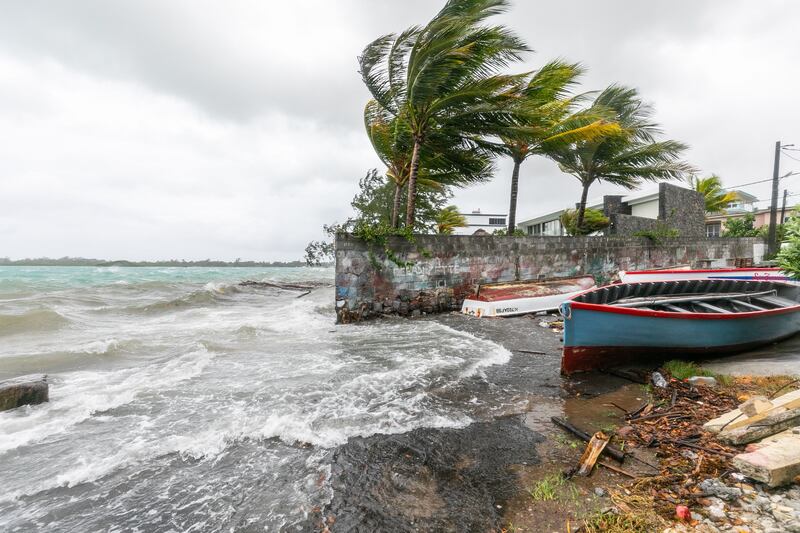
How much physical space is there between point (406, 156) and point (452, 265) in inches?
177

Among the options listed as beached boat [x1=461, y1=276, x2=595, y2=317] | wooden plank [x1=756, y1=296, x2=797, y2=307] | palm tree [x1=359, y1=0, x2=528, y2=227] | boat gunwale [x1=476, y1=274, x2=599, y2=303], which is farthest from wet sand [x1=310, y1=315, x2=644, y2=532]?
palm tree [x1=359, y1=0, x2=528, y2=227]

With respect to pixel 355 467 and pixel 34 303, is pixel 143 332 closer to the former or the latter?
pixel 355 467

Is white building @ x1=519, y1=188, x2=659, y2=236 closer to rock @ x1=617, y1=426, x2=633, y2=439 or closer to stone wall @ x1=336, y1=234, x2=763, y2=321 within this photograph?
stone wall @ x1=336, y1=234, x2=763, y2=321

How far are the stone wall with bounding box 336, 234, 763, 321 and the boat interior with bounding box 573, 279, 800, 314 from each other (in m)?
4.91

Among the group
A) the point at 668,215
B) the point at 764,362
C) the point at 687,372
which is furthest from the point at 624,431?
the point at 668,215

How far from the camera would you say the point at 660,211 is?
685 inches

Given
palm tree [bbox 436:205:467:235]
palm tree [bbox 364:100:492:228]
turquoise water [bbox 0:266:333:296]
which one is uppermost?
palm tree [bbox 364:100:492:228]

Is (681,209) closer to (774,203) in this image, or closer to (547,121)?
(774,203)

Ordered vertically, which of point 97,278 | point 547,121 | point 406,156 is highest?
point 547,121

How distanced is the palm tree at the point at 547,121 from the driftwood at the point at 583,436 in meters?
8.94

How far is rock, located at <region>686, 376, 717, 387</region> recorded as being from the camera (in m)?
4.44

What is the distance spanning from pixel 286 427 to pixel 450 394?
2.03m

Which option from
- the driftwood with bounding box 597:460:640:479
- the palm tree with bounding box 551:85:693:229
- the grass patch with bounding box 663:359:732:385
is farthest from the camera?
the palm tree with bounding box 551:85:693:229

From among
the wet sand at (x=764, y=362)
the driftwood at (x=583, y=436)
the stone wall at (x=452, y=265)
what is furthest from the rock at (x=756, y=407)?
the stone wall at (x=452, y=265)
